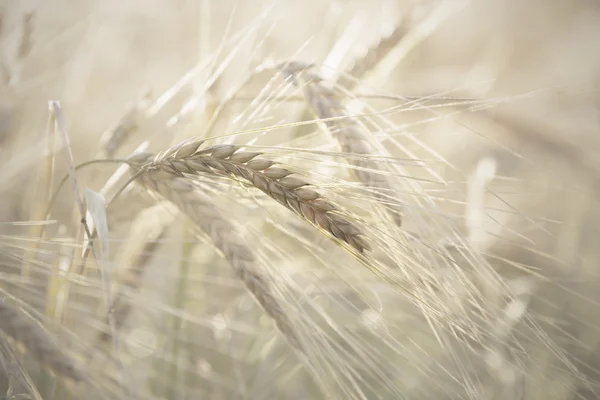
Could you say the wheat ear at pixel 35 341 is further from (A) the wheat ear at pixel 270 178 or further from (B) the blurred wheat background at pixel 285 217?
(A) the wheat ear at pixel 270 178

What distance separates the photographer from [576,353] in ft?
2.95

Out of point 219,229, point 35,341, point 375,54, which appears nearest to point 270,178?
point 219,229

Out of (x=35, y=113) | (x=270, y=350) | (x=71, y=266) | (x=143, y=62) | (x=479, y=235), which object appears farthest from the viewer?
(x=143, y=62)

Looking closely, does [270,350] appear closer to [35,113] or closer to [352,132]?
[352,132]

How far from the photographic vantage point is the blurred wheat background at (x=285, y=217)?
1.71 feet

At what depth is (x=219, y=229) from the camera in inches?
24.2

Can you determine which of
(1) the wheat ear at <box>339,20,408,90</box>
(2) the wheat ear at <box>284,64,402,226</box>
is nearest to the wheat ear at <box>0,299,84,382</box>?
(2) the wheat ear at <box>284,64,402,226</box>

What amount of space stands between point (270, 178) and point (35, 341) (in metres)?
0.29

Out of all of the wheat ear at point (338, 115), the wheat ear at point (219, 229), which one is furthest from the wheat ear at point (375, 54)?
the wheat ear at point (219, 229)

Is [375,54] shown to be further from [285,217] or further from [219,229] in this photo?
[219,229]

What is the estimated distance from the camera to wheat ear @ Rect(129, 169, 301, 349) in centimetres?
58

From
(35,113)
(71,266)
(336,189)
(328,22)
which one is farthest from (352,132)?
(35,113)

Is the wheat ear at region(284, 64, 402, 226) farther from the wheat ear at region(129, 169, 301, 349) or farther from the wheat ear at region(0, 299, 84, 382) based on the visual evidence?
the wheat ear at region(0, 299, 84, 382)

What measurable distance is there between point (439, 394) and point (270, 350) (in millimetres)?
309
